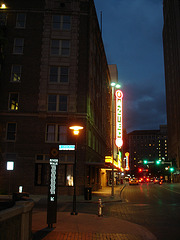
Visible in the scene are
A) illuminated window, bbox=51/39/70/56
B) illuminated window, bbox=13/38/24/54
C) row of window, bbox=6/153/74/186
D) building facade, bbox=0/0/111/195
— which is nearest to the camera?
row of window, bbox=6/153/74/186

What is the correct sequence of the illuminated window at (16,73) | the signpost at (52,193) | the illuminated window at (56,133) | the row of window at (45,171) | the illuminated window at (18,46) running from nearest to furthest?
the signpost at (52,193) → the row of window at (45,171) → the illuminated window at (56,133) → the illuminated window at (16,73) → the illuminated window at (18,46)

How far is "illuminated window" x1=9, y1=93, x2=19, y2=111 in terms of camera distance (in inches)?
1180

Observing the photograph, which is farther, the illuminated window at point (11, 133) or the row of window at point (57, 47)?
the row of window at point (57, 47)

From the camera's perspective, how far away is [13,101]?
99.0ft

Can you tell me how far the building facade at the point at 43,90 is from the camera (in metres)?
28.4

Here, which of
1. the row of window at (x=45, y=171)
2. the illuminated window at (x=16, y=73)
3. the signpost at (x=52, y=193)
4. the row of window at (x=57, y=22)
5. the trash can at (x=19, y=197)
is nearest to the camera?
the trash can at (x=19, y=197)

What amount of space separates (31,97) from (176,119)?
78.3 metres

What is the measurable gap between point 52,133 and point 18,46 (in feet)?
38.5

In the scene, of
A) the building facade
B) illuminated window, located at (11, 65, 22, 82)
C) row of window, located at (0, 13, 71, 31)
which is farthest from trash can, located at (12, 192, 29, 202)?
row of window, located at (0, 13, 71, 31)

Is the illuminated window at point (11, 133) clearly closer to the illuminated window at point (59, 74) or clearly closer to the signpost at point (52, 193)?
the illuminated window at point (59, 74)

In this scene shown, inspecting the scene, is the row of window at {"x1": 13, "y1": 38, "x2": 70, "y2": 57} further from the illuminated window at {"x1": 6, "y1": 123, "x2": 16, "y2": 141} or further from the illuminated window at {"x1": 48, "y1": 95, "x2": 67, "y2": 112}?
the illuminated window at {"x1": 6, "y1": 123, "x2": 16, "y2": 141}

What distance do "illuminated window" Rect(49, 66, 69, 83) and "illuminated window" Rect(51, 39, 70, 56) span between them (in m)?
1.93

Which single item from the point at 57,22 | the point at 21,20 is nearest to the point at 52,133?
the point at 57,22

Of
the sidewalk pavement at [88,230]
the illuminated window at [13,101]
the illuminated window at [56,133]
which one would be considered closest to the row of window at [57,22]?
the illuminated window at [13,101]
